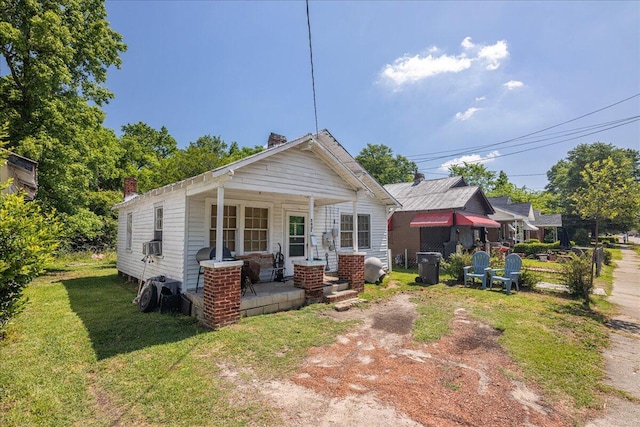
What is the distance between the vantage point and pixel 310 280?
7645 millimetres

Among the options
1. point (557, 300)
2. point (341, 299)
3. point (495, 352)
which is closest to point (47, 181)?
point (341, 299)

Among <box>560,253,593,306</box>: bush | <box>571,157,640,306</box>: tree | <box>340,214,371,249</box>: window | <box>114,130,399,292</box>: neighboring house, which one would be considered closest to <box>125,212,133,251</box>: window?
<box>114,130,399,292</box>: neighboring house

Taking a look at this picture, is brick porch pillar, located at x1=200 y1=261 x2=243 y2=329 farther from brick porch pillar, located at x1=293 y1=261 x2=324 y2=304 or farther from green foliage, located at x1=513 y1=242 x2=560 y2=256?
green foliage, located at x1=513 y1=242 x2=560 y2=256

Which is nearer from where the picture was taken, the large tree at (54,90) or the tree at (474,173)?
the large tree at (54,90)

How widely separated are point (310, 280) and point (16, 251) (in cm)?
542

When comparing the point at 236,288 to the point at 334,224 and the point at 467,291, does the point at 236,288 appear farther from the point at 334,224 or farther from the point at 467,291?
the point at 467,291

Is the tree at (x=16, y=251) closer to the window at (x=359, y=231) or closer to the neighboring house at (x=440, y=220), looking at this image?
the window at (x=359, y=231)

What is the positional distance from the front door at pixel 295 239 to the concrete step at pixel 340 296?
78.9 inches

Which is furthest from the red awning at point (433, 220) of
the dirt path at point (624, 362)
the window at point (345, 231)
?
the dirt path at point (624, 362)

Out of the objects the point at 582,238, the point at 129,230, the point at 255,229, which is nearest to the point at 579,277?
the point at 255,229

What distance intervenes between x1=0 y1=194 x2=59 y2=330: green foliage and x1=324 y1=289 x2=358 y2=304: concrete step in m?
5.71

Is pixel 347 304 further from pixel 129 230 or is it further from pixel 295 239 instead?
pixel 129 230

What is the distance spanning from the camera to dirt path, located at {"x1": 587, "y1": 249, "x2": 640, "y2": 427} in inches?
127

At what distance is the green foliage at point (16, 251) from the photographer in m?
3.82
